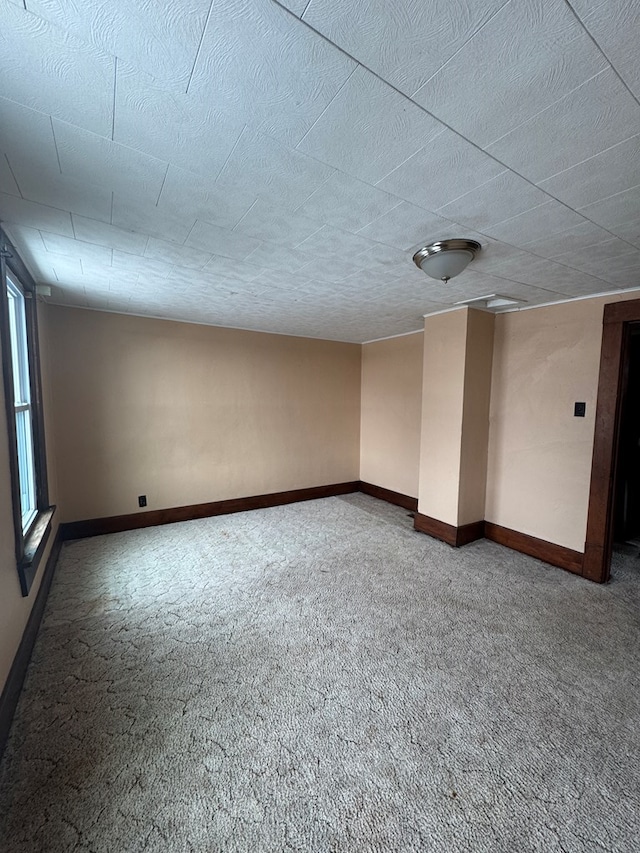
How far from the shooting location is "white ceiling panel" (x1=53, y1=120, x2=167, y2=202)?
1.17 metres

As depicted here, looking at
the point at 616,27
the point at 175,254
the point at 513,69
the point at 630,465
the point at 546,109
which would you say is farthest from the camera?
the point at 630,465

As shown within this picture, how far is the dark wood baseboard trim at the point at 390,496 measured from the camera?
4.49 metres

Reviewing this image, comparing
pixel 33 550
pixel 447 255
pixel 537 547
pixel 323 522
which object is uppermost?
pixel 447 255

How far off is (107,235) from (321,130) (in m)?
1.42

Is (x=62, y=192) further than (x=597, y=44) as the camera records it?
Yes

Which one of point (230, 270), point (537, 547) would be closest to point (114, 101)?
point (230, 270)

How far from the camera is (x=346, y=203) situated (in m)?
1.54

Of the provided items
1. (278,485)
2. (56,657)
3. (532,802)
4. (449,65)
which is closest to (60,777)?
(56,657)

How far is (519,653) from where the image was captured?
1.99 m

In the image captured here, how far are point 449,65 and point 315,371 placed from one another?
4017 millimetres

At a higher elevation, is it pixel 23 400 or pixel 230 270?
pixel 230 270

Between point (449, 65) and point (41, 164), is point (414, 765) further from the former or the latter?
point (41, 164)

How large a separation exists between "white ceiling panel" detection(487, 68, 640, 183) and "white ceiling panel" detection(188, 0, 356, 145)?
616mm

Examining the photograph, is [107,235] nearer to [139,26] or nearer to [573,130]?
[139,26]
